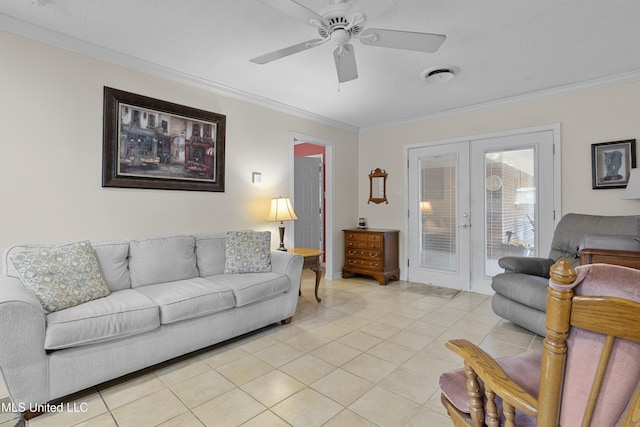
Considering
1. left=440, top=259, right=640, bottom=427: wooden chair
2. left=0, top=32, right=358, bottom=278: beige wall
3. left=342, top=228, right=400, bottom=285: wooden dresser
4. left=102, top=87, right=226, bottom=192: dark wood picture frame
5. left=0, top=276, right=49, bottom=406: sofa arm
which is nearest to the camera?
left=440, top=259, right=640, bottom=427: wooden chair

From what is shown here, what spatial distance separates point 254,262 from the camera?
3.17 metres

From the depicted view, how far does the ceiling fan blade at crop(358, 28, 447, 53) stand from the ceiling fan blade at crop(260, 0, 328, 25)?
317 mm

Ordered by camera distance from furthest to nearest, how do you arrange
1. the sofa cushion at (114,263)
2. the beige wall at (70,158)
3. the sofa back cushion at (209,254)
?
1. the sofa back cushion at (209,254)
2. the sofa cushion at (114,263)
3. the beige wall at (70,158)

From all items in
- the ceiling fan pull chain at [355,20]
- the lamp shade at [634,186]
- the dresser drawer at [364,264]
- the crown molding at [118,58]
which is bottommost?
the dresser drawer at [364,264]

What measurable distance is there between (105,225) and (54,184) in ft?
1.59

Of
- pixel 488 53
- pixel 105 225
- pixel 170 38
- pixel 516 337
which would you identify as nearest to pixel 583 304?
pixel 516 337

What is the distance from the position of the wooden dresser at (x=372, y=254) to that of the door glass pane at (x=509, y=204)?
1290mm

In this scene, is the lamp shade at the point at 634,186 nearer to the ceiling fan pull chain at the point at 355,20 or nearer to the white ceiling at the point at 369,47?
the white ceiling at the point at 369,47

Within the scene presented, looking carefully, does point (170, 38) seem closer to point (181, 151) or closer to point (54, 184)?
point (181, 151)

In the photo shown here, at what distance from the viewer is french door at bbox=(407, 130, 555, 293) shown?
12.7 ft

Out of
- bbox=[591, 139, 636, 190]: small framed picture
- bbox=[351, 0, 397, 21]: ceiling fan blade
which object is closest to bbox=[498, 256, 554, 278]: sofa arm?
bbox=[591, 139, 636, 190]: small framed picture

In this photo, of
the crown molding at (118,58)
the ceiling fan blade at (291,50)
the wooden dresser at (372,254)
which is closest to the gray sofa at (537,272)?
the wooden dresser at (372,254)

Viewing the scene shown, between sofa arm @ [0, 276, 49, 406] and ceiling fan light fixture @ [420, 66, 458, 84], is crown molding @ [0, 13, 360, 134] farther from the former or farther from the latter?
sofa arm @ [0, 276, 49, 406]

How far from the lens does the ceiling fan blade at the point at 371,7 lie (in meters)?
2.11
